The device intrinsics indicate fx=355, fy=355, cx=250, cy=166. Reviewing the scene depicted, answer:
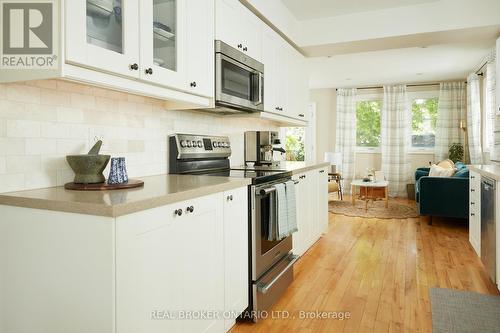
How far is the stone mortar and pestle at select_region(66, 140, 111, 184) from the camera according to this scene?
1.57 m

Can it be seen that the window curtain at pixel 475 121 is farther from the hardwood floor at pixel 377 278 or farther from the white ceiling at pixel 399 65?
the hardwood floor at pixel 377 278

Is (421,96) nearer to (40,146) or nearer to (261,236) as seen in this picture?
(261,236)

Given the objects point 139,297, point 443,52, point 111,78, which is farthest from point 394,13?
point 139,297

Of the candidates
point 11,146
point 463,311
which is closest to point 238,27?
point 11,146

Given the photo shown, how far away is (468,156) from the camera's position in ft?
22.7

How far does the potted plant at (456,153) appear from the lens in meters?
6.80

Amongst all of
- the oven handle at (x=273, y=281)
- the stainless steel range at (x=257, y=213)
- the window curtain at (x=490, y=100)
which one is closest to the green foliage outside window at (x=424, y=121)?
the window curtain at (x=490, y=100)

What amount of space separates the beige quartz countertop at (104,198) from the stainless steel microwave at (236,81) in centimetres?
94

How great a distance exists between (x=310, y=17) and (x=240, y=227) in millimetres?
2632

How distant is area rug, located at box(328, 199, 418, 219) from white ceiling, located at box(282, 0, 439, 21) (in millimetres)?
2987

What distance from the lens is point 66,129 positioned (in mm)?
1674

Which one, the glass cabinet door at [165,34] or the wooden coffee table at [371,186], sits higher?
the glass cabinet door at [165,34]

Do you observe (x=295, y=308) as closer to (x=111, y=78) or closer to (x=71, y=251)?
(x=71, y=251)

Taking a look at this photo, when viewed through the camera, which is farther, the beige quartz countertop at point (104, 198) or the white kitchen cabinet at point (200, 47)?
the white kitchen cabinet at point (200, 47)
